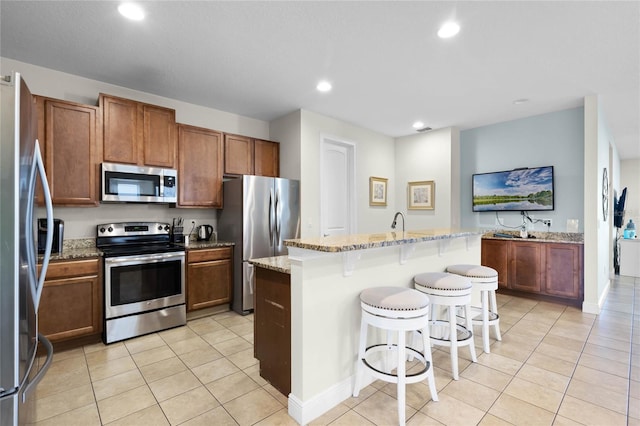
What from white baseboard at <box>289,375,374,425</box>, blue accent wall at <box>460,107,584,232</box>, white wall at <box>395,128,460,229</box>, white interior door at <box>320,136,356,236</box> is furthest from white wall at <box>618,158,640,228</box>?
white baseboard at <box>289,375,374,425</box>

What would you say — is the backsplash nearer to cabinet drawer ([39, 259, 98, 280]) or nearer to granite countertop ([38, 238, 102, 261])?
granite countertop ([38, 238, 102, 261])

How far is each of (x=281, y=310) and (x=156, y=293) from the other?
1.87m

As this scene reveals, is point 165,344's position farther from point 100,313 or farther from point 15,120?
point 15,120

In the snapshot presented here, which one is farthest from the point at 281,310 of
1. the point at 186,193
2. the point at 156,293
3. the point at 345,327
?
the point at 186,193

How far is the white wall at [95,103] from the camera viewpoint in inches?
117

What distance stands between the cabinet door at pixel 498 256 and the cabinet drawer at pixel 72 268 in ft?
16.6

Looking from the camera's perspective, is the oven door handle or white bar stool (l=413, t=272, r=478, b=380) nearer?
white bar stool (l=413, t=272, r=478, b=380)

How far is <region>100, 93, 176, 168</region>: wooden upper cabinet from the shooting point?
312 cm

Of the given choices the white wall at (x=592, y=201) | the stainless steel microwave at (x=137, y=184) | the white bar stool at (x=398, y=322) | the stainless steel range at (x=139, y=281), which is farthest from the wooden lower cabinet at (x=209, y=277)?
the white wall at (x=592, y=201)

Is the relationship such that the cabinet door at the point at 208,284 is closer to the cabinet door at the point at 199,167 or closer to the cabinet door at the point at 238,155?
the cabinet door at the point at 199,167

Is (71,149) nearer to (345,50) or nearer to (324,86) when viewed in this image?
(324,86)

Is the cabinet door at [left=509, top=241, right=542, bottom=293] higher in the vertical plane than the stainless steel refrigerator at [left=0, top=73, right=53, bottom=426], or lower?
lower

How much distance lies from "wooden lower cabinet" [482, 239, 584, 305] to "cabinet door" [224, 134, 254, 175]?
380cm

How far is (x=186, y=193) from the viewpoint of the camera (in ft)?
12.1
